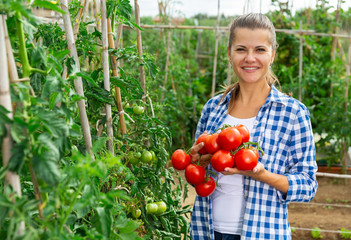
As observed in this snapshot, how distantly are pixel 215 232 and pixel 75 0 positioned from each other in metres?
1.14

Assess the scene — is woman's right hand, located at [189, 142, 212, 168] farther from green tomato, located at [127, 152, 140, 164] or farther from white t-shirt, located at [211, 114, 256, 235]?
green tomato, located at [127, 152, 140, 164]

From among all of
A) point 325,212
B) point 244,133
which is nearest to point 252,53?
point 244,133

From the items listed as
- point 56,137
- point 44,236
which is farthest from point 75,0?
point 44,236

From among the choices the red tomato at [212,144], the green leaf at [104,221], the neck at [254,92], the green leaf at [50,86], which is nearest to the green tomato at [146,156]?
the red tomato at [212,144]

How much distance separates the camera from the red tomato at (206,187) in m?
1.50

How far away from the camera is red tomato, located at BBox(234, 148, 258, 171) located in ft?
4.35

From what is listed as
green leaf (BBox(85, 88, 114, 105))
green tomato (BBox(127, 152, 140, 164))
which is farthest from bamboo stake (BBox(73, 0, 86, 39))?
green tomato (BBox(127, 152, 140, 164))

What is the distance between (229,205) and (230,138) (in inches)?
12.2

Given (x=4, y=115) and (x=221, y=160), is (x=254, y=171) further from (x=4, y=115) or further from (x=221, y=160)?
(x=4, y=115)

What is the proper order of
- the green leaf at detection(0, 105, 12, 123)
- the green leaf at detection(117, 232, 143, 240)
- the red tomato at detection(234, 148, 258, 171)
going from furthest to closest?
the red tomato at detection(234, 148, 258, 171), the green leaf at detection(117, 232, 143, 240), the green leaf at detection(0, 105, 12, 123)

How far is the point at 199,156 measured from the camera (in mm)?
1581

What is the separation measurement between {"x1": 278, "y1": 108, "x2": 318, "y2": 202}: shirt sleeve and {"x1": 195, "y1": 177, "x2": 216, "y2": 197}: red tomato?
0.26 meters

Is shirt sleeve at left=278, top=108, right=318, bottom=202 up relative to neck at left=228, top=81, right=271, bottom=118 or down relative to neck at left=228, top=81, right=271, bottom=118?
down

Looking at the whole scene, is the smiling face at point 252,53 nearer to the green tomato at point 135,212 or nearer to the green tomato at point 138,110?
the green tomato at point 138,110
